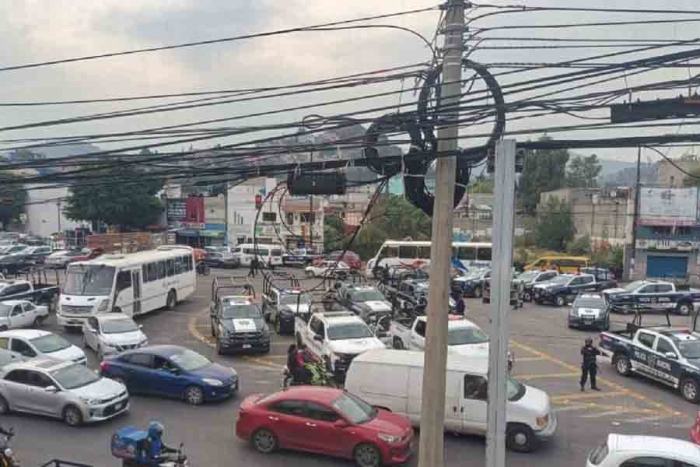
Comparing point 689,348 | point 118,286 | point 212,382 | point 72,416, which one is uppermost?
point 118,286

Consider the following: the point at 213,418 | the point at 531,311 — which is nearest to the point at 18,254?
the point at 531,311

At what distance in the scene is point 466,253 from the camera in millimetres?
42500

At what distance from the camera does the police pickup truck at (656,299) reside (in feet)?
95.6

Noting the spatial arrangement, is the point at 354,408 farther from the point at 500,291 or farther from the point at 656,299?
the point at 656,299

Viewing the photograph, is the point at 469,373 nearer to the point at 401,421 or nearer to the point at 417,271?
the point at 401,421

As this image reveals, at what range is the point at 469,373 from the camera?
12.8 meters

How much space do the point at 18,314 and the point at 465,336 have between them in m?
15.6

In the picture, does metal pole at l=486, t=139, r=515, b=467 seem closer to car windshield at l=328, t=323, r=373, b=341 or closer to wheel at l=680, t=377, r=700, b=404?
wheel at l=680, t=377, r=700, b=404

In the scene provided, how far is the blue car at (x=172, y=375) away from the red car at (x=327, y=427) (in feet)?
9.14

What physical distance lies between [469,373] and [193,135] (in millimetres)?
6923

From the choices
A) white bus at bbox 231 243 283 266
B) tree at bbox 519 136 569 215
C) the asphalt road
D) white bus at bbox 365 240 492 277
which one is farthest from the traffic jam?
tree at bbox 519 136 569 215

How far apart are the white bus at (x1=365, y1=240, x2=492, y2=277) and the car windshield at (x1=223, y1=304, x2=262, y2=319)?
70.7 feet

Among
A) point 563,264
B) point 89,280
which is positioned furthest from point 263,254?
point 89,280

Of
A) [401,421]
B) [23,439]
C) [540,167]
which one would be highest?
[540,167]
